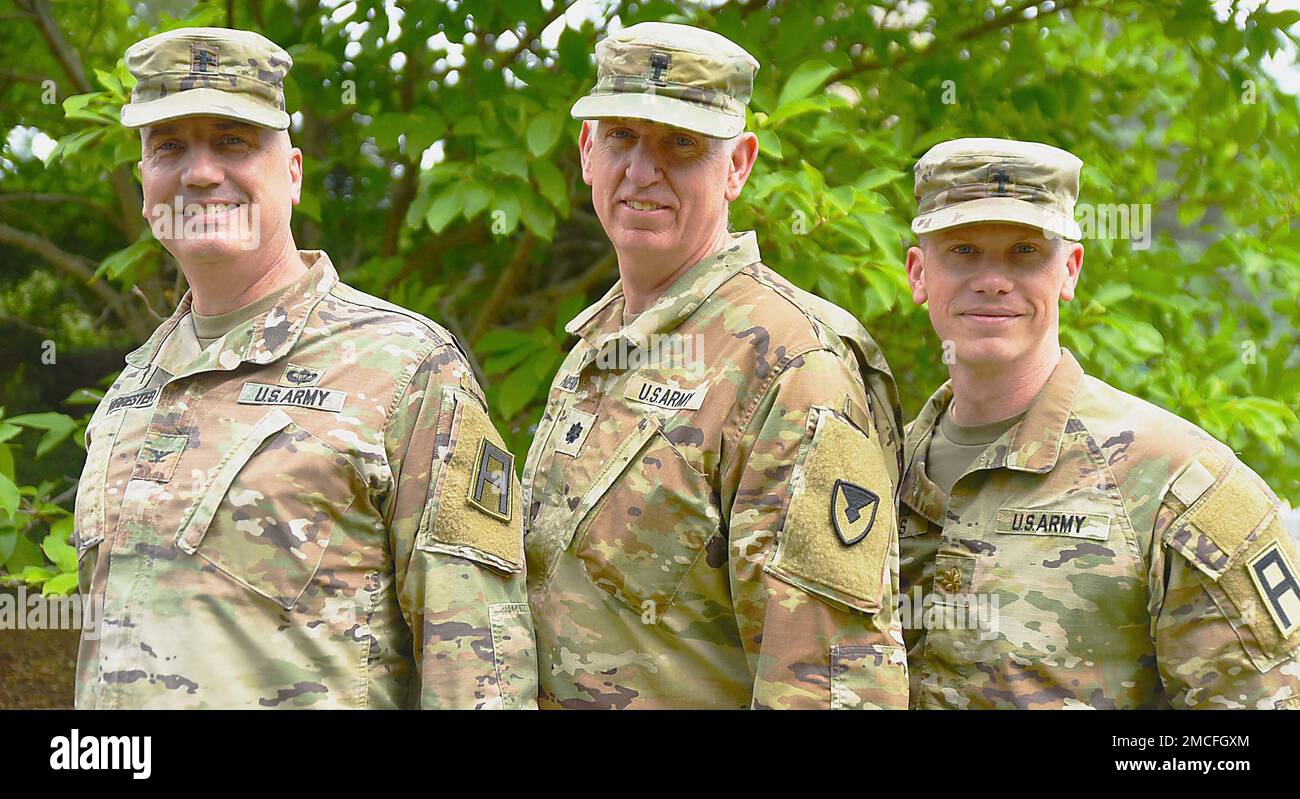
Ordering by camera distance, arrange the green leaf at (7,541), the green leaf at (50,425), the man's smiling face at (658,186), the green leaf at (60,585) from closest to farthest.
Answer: the man's smiling face at (658,186)
the green leaf at (60,585)
the green leaf at (7,541)
the green leaf at (50,425)

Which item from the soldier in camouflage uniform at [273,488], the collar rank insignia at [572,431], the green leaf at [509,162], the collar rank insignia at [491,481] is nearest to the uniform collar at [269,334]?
the soldier in camouflage uniform at [273,488]

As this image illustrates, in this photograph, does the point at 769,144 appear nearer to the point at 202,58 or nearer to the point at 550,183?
the point at 550,183

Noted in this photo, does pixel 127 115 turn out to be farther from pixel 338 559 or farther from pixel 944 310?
pixel 944 310

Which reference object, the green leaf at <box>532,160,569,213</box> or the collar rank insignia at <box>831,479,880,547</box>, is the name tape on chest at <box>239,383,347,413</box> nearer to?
the collar rank insignia at <box>831,479,880,547</box>

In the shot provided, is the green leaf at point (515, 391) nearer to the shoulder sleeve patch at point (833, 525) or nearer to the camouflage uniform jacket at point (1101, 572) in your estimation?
the camouflage uniform jacket at point (1101, 572)

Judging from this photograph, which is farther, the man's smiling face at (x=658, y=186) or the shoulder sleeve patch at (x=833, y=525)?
the man's smiling face at (x=658, y=186)

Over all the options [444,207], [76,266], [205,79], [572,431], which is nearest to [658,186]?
[572,431]

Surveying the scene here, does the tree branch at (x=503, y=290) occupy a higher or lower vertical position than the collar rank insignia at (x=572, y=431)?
higher

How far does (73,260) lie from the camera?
4781 millimetres

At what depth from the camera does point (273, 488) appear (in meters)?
2.43

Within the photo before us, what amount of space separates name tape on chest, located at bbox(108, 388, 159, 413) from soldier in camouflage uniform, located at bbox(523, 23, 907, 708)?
0.79 metres

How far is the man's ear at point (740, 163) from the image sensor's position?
2.80 m

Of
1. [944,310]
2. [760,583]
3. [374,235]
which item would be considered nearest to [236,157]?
[760,583]

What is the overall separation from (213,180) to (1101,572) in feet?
6.29
